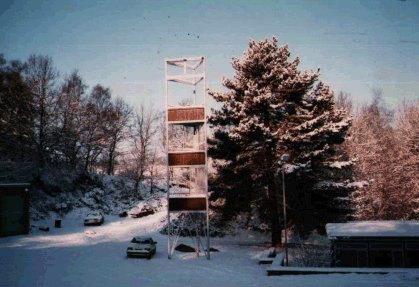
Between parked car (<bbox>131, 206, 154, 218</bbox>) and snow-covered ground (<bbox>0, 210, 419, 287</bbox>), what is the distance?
8407mm

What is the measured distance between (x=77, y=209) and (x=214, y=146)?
805 inches

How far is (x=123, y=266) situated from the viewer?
66.8 feet

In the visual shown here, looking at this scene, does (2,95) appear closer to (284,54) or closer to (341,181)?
(284,54)

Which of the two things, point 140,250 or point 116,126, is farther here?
point 116,126

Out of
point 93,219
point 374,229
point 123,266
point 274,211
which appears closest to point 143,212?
point 93,219

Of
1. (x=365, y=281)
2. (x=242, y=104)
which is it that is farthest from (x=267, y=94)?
(x=365, y=281)

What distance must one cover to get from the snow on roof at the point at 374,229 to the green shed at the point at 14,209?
2459 centimetres

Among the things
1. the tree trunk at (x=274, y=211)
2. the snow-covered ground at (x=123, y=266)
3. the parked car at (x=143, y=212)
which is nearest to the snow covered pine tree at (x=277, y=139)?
the tree trunk at (x=274, y=211)

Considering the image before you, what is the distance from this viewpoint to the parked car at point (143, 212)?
40500 mm

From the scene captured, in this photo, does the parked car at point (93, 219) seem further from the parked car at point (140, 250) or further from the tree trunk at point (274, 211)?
the tree trunk at point (274, 211)

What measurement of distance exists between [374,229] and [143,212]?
89.1ft

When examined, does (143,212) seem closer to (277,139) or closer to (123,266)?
(123,266)

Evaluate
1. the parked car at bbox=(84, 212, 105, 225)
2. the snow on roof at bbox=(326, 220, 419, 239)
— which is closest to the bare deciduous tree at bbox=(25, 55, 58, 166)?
the parked car at bbox=(84, 212, 105, 225)

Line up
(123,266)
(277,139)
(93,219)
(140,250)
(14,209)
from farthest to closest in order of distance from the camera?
(93,219), (14,209), (277,139), (140,250), (123,266)
